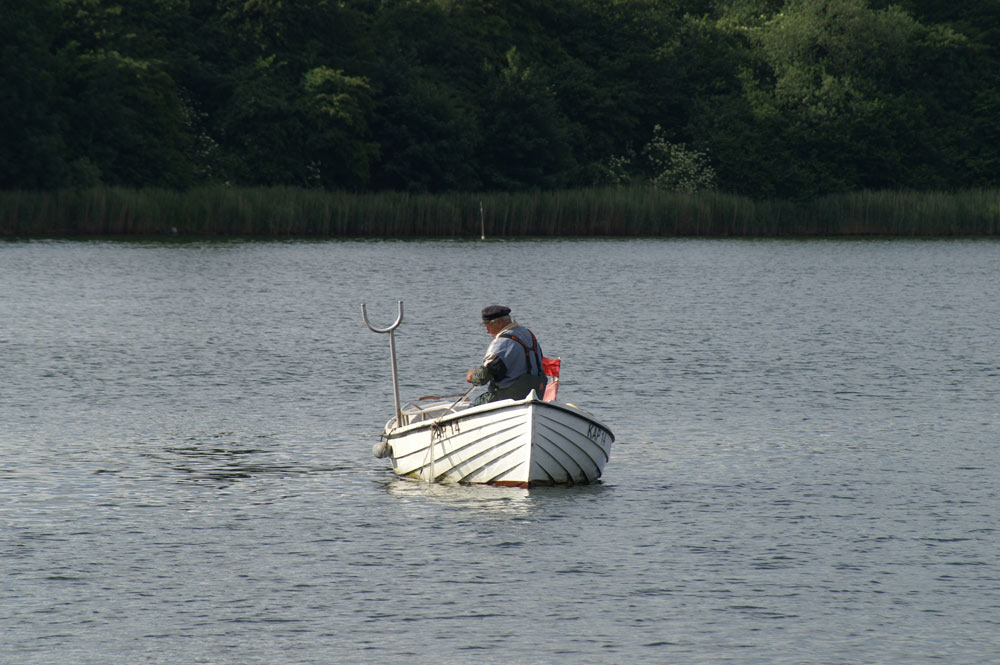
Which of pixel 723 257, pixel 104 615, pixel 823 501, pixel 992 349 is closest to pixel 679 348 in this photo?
pixel 992 349

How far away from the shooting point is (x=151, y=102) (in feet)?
244

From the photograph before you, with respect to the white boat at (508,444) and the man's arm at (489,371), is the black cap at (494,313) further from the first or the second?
the white boat at (508,444)

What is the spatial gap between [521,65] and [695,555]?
77.7m

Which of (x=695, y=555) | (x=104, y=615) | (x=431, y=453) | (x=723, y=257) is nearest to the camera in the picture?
(x=104, y=615)

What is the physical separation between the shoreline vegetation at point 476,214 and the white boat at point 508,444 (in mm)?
50853

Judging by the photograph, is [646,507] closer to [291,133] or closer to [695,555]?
[695,555]

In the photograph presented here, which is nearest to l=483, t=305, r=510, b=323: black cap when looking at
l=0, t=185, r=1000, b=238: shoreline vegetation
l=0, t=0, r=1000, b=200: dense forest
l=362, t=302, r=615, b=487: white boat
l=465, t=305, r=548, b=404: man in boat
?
l=465, t=305, r=548, b=404: man in boat

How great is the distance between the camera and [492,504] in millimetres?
15570

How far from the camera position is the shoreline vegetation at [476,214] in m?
65.7

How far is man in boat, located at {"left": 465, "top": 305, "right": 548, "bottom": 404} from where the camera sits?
16375 millimetres

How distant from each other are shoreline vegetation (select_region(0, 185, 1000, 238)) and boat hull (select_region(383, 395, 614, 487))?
50929mm

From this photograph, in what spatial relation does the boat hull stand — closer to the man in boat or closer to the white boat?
the white boat

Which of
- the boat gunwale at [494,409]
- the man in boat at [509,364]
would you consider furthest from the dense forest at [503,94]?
the man in boat at [509,364]

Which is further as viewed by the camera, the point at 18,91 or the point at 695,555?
the point at 18,91
